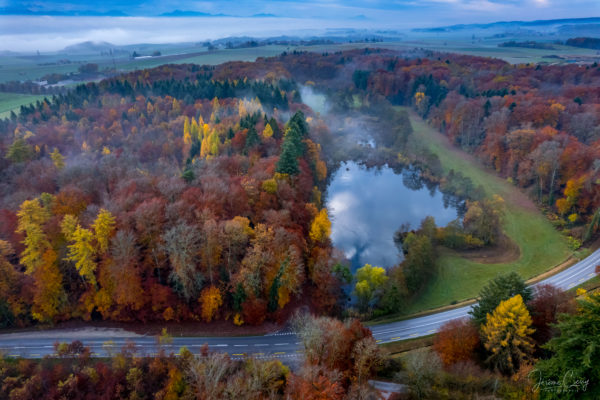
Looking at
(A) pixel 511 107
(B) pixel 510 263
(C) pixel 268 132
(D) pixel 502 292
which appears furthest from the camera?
(A) pixel 511 107

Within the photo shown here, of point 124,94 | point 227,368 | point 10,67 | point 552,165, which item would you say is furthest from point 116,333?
point 10,67

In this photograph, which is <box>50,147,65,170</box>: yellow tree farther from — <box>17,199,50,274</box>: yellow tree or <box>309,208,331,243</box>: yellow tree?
<box>309,208,331,243</box>: yellow tree

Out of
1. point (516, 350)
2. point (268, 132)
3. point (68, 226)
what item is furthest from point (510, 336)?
point (268, 132)

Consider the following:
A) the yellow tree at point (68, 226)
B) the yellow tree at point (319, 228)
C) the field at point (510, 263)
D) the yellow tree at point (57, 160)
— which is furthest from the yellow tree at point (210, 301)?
the yellow tree at point (57, 160)

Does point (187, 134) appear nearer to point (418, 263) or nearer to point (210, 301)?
point (210, 301)

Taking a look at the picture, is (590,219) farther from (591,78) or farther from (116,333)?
(591,78)

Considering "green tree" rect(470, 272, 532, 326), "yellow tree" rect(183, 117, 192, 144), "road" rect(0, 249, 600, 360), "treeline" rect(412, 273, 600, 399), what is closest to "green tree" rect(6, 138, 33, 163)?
"yellow tree" rect(183, 117, 192, 144)

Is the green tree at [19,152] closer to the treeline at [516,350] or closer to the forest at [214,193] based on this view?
the forest at [214,193]
